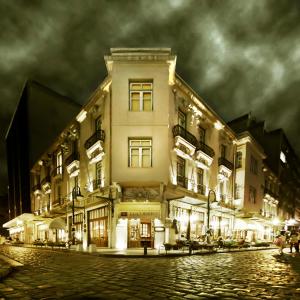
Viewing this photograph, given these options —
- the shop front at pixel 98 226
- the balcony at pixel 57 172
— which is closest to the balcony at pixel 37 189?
the balcony at pixel 57 172

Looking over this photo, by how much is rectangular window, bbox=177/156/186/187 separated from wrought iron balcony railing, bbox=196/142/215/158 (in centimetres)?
265

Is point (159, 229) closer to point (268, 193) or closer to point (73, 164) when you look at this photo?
point (73, 164)

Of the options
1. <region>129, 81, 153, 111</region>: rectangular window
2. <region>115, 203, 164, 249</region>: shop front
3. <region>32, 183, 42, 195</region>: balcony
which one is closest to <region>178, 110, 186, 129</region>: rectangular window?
<region>129, 81, 153, 111</region>: rectangular window

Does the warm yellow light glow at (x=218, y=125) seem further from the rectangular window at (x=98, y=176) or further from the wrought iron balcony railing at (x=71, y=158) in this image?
the wrought iron balcony railing at (x=71, y=158)

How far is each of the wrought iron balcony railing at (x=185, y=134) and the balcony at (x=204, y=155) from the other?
0.84m

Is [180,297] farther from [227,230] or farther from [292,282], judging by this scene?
[227,230]

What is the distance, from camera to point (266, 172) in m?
48.3

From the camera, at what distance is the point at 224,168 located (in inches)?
1344

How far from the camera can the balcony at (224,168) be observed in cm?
3350

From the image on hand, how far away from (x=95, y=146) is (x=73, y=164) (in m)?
6.47

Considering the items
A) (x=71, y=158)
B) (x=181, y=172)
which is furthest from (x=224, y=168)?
(x=71, y=158)

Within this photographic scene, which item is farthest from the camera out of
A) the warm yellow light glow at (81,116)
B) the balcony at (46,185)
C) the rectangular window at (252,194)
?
the balcony at (46,185)

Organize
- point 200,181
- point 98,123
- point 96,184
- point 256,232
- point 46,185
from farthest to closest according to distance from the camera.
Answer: point 256,232 → point 46,185 → point 200,181 → point 98,123 → point 96,184

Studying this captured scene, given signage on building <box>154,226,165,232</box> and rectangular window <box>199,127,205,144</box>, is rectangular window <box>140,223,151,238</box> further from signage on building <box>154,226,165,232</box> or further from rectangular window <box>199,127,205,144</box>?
rectangular window <box>199,127,205,144</box>
